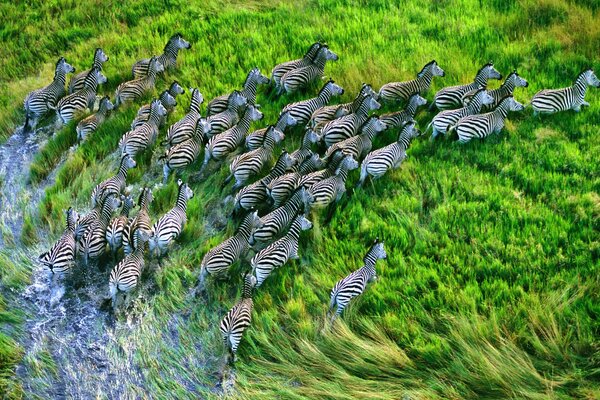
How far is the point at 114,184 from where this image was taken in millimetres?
10578

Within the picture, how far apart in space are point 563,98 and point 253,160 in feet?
15.7

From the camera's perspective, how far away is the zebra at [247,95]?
11.7 metres

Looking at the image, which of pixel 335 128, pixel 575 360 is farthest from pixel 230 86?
pixel 575 360

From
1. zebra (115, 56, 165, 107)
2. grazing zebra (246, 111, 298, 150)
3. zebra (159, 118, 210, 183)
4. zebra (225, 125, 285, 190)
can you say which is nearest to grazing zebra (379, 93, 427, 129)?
grazing zebra (246, 111, 298, 150)

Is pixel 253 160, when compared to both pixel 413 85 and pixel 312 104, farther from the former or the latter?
pixel 413 85

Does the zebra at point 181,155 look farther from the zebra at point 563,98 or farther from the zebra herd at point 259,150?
the zebra at point 563,98

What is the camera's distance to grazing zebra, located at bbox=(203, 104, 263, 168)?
1085 centimetres

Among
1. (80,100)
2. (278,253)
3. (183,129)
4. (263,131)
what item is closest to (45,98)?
(80,100)

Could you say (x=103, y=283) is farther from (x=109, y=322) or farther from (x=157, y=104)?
(x=157, y=104)

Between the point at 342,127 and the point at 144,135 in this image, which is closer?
the point at 342,127

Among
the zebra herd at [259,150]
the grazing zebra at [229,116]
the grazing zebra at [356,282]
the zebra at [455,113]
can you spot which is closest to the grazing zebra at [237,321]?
the zebra herd at [259,150]

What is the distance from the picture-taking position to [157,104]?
11461 millimetres

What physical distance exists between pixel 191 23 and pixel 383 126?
5.96 m

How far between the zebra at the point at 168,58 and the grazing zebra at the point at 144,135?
71.9 inches
